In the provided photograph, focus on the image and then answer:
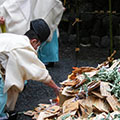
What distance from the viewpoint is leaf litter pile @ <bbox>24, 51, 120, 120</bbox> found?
304 cm

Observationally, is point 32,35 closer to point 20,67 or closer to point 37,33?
point 37,33

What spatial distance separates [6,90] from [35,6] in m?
2.32

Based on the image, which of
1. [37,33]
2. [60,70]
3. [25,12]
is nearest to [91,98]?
[37,33]

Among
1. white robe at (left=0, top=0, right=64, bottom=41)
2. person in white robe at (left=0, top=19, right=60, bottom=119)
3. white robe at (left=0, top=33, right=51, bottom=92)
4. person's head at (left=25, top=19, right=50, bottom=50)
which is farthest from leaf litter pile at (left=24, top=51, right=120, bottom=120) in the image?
white robe at (left=0, top=0, right=64, bottom=41)

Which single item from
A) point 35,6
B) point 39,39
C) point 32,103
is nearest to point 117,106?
point 39,39

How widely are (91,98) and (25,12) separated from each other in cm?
213

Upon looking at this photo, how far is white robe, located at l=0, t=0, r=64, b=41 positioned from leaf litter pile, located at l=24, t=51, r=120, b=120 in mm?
1407

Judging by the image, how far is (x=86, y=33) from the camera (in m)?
9.07

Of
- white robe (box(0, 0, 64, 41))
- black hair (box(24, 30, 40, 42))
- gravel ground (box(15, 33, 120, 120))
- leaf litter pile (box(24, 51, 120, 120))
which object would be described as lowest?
gravel ground (box(15, 33, 120, 120))

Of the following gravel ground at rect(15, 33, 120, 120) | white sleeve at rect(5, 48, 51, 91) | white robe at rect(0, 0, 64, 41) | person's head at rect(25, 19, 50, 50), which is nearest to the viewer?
white sleeve at rect(5, 48, 51, 91)

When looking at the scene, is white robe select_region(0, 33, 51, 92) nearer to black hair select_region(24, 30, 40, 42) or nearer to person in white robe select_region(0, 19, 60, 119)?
person in white robe select_region(0, 19, 60, 119)

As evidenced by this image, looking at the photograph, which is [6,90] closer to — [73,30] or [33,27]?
[33,27]

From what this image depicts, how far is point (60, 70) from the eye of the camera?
627 cm

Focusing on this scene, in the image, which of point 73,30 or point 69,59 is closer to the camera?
point 69,59
